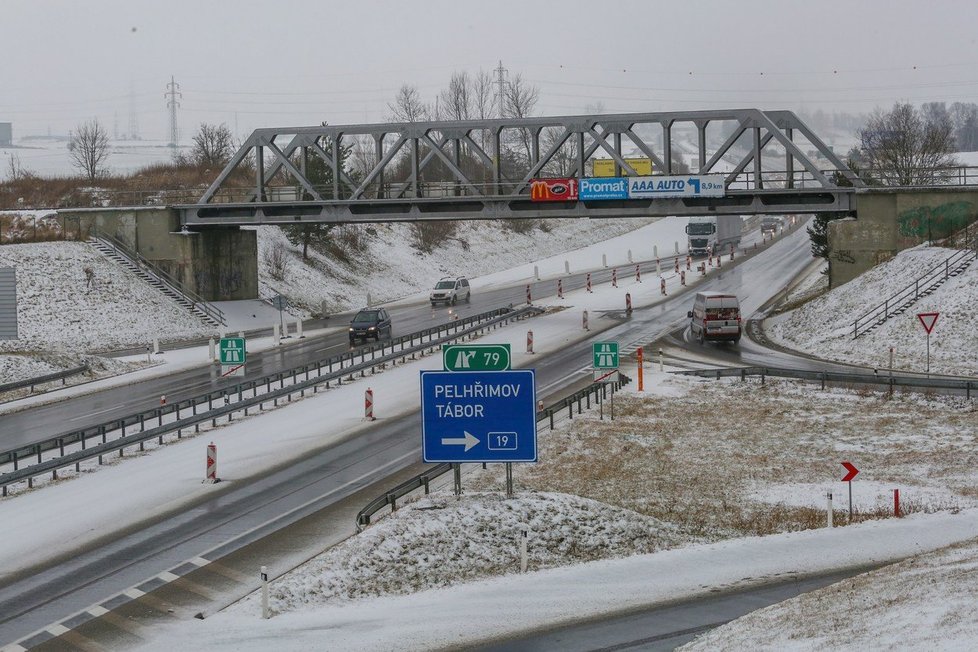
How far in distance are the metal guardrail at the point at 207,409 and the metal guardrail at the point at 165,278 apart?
14.2 m

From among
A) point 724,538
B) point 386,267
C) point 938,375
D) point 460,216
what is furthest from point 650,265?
point 724,538

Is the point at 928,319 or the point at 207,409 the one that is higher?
the point at 928,319

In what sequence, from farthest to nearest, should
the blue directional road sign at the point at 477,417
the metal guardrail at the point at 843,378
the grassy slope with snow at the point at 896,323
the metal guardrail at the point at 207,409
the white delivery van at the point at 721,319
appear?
the white delivery van at the point at 721,319
the grassy slope with snow at the point at 896,323
the metal guardrail at the point at 843,378
the metal guardrail at the point at 207,409
the blue directional road sign at the point at 477,417

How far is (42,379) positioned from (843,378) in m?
28.4

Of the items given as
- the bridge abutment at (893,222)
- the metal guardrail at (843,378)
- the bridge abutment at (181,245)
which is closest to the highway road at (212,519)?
the metal guardrail at (843,378)

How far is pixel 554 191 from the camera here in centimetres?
5775

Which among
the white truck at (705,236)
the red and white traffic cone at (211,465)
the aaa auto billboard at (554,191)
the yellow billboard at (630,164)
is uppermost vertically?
the yellow billboard at (630,164)

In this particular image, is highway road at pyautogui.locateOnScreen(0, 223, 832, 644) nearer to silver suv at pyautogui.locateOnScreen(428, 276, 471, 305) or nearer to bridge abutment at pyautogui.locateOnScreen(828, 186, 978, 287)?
bridge abutment at pyautogui.locateOnScreen(828, 186, 978, 287)

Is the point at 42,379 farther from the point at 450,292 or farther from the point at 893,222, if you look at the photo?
the point at 893,222

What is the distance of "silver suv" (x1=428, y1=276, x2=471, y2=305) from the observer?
71438 millimetres

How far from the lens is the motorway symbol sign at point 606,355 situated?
34844 mm

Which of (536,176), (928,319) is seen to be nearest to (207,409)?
(928,319)

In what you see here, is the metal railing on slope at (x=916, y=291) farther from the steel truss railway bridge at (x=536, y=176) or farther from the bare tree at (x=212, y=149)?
the bare tree at (x=212, y=149)

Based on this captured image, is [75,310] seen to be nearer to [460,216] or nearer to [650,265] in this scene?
[460,216]
